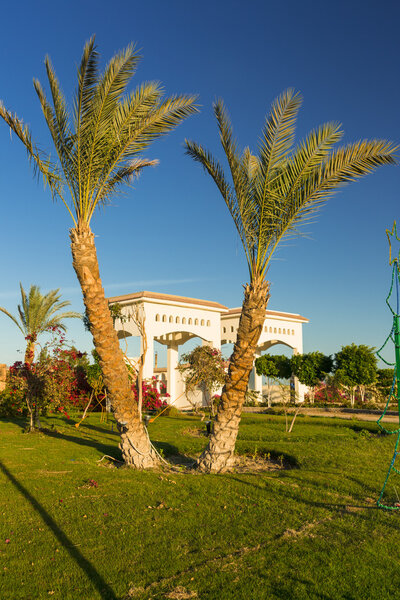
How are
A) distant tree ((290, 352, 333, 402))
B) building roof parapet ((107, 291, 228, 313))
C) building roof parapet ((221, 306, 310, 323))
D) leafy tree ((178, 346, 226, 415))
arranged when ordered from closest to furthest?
leafy tree ((178, 346, 226, 415))
building roof parapet ((107, 291, 228, 313))
distant tree ((290, 352, 333, 402))
building roof parapet ((221, 306, 310, 323))

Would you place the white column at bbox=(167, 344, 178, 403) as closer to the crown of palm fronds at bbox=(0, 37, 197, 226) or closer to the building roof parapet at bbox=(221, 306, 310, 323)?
the building roof parapet at bbox=(221, 306, 310, 323)

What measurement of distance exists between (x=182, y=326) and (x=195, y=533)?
20987 mm

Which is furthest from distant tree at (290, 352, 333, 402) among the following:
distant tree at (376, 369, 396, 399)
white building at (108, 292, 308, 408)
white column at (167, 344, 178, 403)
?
white column at (167, 344, 178, 403)

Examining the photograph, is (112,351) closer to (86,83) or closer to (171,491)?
(171,491)

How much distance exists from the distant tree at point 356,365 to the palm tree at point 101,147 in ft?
61.8

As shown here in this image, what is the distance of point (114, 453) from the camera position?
36.5ft

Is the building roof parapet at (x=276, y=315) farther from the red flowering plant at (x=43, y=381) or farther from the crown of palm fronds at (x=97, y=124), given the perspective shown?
the crown of palm fronds at (x=97, y=124)

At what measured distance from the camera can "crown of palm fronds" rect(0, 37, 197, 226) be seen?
8.47 m

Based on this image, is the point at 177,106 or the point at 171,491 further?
the point at 177,106

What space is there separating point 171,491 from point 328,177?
6149mm

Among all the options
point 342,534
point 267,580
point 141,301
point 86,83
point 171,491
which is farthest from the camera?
point 141,301

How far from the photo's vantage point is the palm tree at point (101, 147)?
27.9ft

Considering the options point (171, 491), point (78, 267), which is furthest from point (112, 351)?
point (171, 491)

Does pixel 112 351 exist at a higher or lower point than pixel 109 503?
higher
